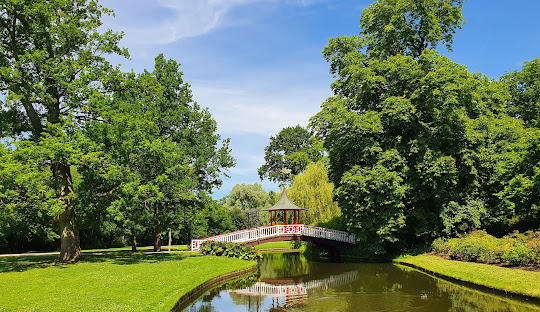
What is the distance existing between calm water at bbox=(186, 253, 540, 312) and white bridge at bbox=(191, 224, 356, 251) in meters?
9.47

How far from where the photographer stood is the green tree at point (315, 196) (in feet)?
123

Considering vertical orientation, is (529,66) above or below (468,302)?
above

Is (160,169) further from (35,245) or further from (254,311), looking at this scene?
(35,245)

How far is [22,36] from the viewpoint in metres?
20.3

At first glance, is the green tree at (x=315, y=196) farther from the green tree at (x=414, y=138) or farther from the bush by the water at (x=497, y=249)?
the bush by the water at (x=497, y=249)

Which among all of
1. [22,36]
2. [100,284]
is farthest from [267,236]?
[22,36]

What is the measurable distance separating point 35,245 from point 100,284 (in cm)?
2704

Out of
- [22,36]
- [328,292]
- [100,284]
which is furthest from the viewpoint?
[22,36]

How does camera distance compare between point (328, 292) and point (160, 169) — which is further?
point (160, 169)

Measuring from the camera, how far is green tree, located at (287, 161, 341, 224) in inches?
1473

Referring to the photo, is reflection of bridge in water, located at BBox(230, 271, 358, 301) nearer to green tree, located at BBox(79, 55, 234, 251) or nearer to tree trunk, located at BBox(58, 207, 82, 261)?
green tree, located at BBox(79, 55, 234, 251)

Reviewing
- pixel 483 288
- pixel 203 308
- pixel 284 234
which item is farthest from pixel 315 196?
pixel 203 308

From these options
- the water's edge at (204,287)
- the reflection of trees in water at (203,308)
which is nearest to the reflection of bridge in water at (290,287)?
the water's edge at (204,287)

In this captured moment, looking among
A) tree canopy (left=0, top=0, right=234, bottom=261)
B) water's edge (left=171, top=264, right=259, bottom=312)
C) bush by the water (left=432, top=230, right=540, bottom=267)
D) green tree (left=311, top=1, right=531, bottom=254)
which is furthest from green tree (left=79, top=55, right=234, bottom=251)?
bush by the water (left=432, top=230, right=540, bottom=267)
